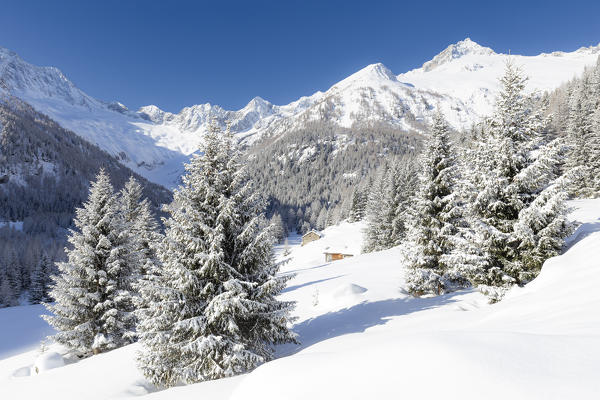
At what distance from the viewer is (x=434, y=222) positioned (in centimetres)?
1538

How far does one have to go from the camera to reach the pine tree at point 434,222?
594 inches

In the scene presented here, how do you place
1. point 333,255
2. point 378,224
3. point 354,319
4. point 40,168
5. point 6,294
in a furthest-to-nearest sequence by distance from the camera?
point 40,168
point 333,255
point 6,294
point 378,224
point 354,319

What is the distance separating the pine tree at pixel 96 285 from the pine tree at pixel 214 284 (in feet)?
25.1

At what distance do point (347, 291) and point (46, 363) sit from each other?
1504 cm

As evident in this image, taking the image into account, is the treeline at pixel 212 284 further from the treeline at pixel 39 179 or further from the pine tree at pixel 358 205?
the treeline at pixel 39 179

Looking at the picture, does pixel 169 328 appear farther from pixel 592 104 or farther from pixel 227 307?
pixel 592 104

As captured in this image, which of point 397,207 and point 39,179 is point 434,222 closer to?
point 397,207

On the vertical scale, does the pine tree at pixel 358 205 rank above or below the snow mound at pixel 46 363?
above

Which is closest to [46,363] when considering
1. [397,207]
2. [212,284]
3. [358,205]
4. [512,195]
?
[212,284]

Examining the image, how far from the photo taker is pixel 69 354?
1609 centimetres

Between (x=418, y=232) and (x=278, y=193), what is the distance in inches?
6076

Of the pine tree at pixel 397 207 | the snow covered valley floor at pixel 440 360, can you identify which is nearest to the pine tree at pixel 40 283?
the snow covered valley floor at pixel 440 360

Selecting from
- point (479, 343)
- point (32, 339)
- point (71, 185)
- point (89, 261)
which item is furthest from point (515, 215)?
point (71, 185)

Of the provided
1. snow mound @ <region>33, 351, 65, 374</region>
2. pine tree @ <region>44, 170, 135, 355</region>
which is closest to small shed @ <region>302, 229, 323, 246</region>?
pine tree @ <region>44, 170, 135, 355</region>
